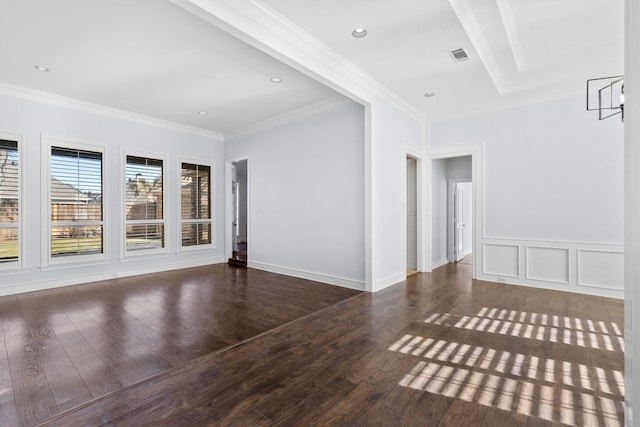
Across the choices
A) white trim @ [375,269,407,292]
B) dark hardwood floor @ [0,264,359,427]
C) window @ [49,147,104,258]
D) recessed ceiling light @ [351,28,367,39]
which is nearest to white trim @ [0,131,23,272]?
window @ [49,147,104,258]

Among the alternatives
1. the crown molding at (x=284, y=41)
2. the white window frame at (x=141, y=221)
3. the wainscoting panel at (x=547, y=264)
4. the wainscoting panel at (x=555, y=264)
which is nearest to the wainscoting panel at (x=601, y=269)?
the wainscoting panel at (x=555, y=264)

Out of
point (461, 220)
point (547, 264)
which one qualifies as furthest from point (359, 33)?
point (461, 220)

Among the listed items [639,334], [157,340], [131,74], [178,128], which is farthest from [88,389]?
[178,128]

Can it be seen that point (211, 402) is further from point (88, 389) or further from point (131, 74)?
point (131, 74)

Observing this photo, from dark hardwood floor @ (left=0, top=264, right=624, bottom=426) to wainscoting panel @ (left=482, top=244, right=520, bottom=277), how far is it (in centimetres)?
107

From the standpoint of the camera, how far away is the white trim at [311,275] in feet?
16.1

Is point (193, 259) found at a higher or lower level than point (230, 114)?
lower

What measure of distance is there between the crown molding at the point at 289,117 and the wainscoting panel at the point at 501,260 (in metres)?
3.37

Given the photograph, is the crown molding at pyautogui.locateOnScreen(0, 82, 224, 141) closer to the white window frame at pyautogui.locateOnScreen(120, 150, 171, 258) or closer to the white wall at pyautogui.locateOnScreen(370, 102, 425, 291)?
the white window frame at pyautogui.locateOnScreen(120, 150, 171, 258)

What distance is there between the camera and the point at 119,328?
10.8 feet

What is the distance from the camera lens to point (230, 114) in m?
5.93

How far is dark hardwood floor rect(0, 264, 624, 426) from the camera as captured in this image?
190 centimetres

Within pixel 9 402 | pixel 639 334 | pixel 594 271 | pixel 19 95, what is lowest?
pixel 9 402

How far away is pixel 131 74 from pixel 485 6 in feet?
13.9
